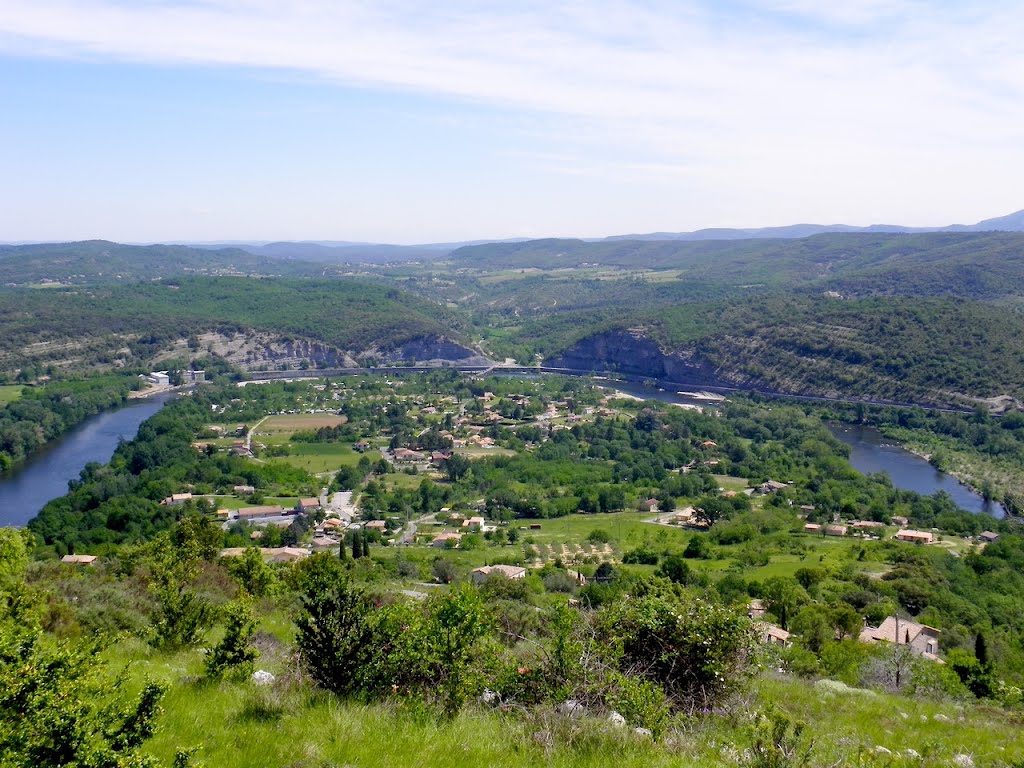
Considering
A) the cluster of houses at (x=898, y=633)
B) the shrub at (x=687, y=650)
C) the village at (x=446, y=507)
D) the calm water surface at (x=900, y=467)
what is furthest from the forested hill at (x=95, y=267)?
the shrub at (x=687, y=650)

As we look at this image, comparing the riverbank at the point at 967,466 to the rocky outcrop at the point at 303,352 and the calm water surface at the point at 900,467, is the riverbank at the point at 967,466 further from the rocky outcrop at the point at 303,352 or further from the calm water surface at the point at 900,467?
the rocky outcrop at the point at 303,352

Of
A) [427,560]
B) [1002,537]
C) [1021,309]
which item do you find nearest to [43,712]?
[427,560]

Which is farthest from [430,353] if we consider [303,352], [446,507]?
[446,507]

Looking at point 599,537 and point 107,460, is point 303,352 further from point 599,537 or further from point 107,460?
point 599,537

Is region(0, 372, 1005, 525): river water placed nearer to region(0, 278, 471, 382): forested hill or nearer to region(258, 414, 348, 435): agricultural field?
region(258, 414, 348, 435): agricultural field

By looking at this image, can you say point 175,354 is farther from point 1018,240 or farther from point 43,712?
point 1018,240

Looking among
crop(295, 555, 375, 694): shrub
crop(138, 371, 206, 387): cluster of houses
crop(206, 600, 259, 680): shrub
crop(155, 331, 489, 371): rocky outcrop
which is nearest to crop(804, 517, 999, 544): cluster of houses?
crop(295, 555, 375, 694): shrub
